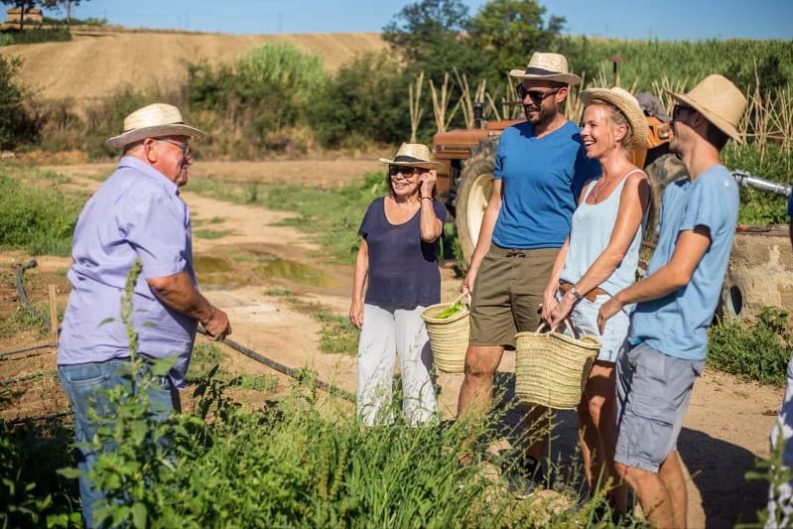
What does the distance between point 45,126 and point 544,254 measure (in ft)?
97.2

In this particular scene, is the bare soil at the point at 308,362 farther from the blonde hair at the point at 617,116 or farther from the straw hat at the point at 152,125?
the blonde hair at the point at 617,116

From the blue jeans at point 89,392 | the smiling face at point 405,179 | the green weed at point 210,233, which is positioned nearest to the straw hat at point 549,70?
the smiling face at point 405,179

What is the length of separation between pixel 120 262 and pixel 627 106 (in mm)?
2374

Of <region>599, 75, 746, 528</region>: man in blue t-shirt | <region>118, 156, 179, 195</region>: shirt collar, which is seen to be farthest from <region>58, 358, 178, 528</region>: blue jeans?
<region>599, 75, 746, 528</region>: man in blue t-shirt

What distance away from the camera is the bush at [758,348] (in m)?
6.79

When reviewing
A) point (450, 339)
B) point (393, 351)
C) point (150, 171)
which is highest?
point (150, 171)

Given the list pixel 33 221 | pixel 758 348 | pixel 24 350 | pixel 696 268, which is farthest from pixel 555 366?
pixel 33 221

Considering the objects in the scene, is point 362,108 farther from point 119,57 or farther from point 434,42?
point 119,57

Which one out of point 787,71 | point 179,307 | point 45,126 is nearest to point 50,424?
point 179,307

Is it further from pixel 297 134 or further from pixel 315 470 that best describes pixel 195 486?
pixel 297 134

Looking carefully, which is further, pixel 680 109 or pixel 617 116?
pixel 617 116

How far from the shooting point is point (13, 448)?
3.88 m

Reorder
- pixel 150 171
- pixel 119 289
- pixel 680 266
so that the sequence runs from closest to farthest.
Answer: pixel 680 266
pixel 119 289
pixel 150 171

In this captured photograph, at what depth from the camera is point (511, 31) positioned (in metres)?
28.8
